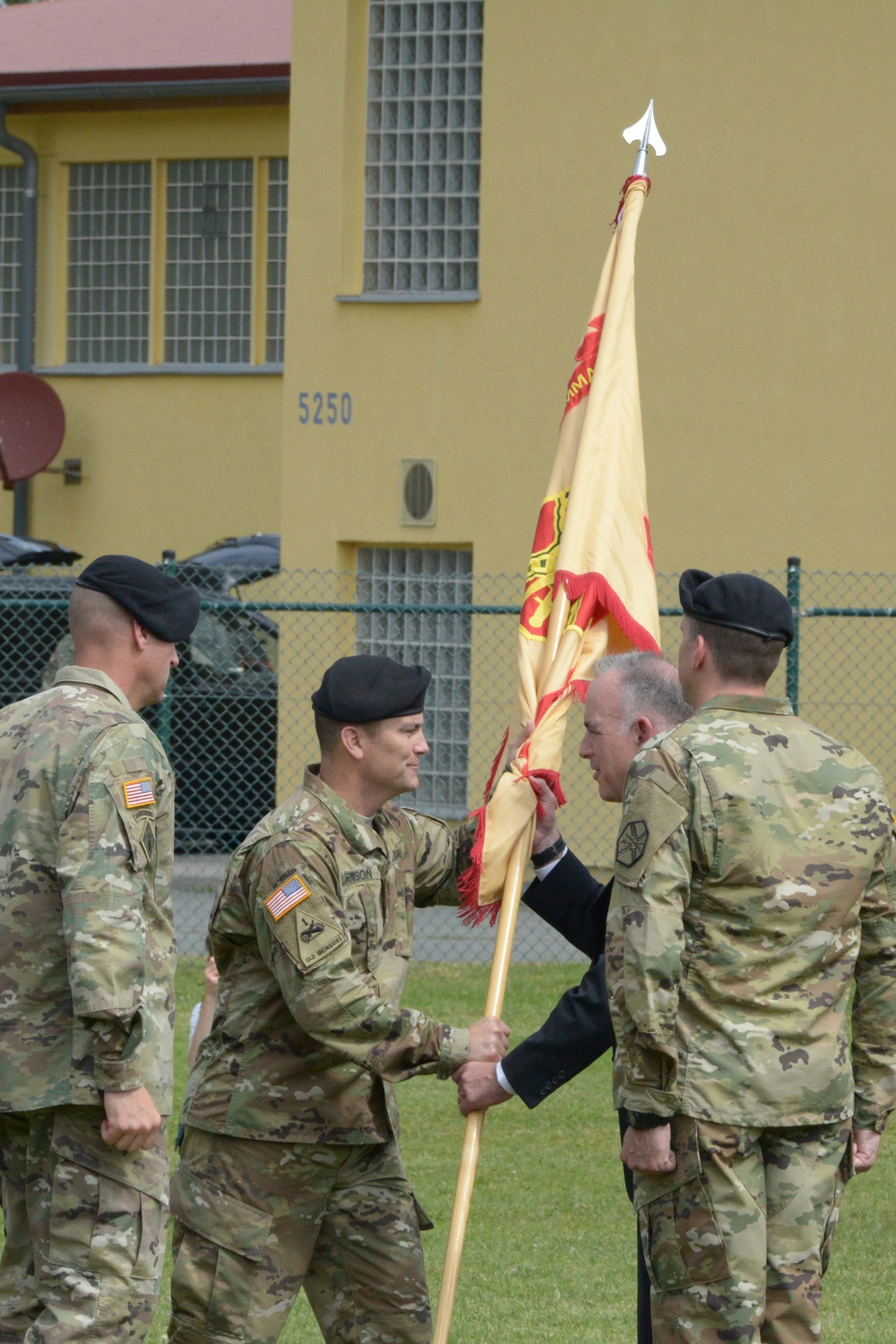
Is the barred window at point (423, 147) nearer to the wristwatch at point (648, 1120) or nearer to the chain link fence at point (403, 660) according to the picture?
the chain link fence at point (403, 660)

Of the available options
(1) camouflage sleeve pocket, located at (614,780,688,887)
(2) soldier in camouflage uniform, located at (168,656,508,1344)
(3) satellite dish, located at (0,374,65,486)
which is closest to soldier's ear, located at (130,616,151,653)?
(2) soldier in camouflage uniform, located at (168,656,508,1344)

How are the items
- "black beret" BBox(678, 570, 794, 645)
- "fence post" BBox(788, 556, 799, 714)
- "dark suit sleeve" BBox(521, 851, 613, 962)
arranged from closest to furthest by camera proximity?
"black beret" BBox(678, 570, 794, 645), "dark suit sleeve" BBox(521, 851, 613, 962), "fence post" BBox(788, 556, 799, 714)

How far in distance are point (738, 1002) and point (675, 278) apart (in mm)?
10496

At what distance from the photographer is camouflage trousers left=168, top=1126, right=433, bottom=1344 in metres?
4.38

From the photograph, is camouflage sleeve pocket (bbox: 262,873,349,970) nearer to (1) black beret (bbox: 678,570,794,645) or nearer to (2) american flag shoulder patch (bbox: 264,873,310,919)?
(2) american flag shoulder patch (bbox: 264,873,310,919)

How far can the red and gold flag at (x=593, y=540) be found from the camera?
5.69 meters

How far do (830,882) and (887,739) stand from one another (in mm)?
9537

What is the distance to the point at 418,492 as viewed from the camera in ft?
48.3

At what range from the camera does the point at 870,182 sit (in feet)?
43.7

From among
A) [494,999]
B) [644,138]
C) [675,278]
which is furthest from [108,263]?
[494,999]

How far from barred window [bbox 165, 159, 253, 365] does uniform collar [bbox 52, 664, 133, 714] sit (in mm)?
16478

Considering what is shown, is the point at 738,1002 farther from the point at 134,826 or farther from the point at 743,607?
the point at 134,826

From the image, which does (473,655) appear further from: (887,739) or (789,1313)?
(789,1313)

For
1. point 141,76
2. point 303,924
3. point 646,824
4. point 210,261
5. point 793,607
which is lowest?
point 303,924
